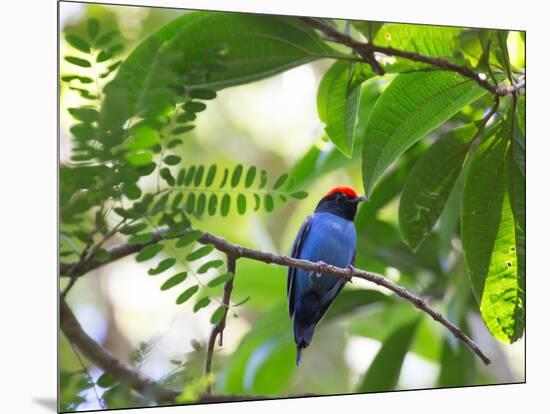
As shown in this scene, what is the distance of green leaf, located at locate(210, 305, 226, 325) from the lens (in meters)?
3.20

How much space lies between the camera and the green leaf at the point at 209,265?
121 inches

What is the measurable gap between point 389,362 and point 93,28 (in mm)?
1705

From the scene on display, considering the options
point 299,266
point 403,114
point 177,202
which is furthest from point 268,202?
point 403,114

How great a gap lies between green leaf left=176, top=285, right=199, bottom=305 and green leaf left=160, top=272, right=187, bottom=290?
44mm

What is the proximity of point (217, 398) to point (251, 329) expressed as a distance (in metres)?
0.29

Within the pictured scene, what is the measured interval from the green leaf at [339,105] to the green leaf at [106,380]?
3.83 ft

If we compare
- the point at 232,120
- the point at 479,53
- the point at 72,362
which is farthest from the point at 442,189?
the point at 72,362

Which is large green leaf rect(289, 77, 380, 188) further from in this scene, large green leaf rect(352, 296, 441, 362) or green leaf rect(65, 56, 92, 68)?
green leaf rect(65, 56, 92, 68)

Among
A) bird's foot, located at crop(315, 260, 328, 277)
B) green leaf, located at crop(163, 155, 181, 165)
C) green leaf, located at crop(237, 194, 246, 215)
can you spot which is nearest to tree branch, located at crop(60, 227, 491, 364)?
bird's foot, located at crop(315, 260, 328, 277)

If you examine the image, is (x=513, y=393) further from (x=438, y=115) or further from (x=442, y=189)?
(x=438, y=115)

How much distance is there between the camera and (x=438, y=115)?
3.33m

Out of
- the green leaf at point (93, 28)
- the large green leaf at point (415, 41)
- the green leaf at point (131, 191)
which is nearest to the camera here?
the green leaf at point (131, 191)

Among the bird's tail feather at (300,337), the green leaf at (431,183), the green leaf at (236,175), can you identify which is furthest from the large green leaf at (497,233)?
the green leaf at (236,175)

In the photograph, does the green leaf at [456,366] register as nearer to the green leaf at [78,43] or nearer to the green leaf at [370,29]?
the green leaf at [370,29]
